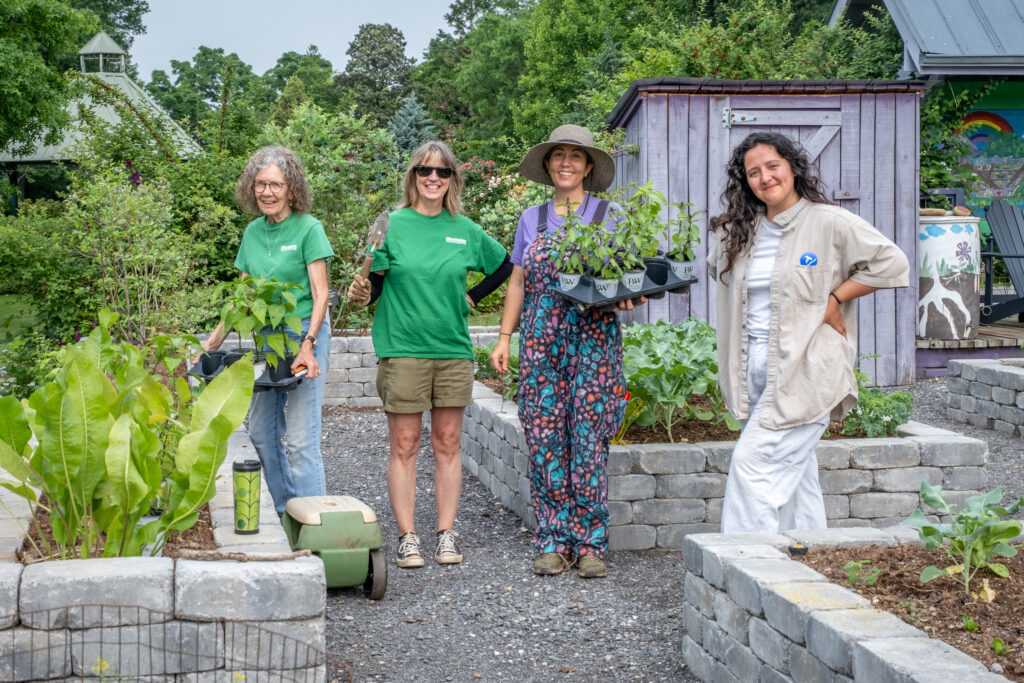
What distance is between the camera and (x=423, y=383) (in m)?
4.53

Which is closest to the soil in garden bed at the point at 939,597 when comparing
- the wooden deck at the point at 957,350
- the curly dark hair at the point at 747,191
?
the curly dark hair at the point at 747,191

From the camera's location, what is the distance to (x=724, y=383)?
388 cm

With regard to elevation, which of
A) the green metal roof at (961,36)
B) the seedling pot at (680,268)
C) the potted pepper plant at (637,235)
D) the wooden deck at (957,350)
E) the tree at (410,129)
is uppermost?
the tree at (410,129)

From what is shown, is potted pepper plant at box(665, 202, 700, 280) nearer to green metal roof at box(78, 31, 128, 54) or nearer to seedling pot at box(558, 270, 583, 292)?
seedling pot at box(558, 270, 583, 292)

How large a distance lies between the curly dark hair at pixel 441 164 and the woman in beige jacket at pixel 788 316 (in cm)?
135

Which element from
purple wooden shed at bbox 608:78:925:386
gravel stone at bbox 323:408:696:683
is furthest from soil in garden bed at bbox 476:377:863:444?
purple wooden shed at bbox 608:78:925:386

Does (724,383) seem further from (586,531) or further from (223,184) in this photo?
(223,184)

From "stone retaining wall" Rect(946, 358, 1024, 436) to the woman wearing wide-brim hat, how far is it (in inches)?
168

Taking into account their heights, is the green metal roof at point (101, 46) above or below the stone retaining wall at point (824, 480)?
above

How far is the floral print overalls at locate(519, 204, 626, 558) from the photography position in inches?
170

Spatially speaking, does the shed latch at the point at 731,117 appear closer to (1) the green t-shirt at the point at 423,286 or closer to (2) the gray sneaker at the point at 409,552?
(1) the green t-shirt at the point at 423,286

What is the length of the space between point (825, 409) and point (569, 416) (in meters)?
1.17

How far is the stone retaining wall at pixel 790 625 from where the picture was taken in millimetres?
2387

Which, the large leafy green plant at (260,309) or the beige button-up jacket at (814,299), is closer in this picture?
the beige button-up jacket at (814,299)
